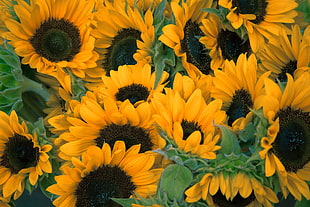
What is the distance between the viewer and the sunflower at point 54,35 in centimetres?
61

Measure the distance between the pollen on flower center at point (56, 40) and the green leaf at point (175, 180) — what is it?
235mm

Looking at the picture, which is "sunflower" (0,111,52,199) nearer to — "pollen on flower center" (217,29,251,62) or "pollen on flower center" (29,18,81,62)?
"pollen on flower center" (29,18,81,62)

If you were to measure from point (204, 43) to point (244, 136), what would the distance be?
0.47ft

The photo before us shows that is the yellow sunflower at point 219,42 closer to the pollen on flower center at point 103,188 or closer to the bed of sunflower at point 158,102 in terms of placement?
the bed of sunflower at point 158,102

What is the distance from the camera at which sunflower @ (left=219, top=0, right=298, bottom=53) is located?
0.57 metres

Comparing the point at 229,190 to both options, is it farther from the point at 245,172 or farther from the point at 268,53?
the point at 268,53

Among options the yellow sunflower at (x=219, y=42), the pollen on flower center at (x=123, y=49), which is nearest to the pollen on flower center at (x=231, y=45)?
the yellow sunflower at (x=219, y=42)

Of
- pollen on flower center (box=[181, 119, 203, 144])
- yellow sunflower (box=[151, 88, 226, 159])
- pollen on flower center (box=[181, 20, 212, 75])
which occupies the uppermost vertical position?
pollen on flower center (box=[181, 20, 212, 75])

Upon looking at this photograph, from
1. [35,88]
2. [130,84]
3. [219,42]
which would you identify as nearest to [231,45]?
[219,42]

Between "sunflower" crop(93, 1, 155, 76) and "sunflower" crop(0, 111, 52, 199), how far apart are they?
135 mm

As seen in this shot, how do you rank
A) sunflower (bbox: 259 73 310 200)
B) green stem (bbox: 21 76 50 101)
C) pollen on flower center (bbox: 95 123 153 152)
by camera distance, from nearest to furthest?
sunflower (bbox: 259 73 310 200), pollen on flower center (bbox: 95 123 153 152), green stem (bbox: 21 76 50 101)

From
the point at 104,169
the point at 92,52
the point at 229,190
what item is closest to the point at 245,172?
the point at 229,190

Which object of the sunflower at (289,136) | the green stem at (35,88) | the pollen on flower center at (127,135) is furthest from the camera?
the green stem at (35,88)

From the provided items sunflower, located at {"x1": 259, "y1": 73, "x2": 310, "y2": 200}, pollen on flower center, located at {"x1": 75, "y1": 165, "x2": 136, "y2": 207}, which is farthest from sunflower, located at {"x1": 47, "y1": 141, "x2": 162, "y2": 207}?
sunflower, located at {"x1": 259, "y1": 73, "x2": 310, "y2": 200}
